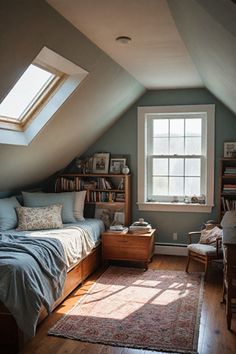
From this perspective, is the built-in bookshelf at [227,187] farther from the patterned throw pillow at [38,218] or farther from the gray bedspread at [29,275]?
the gray bedspread at [29,275]

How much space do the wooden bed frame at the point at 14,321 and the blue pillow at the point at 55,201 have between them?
672 mm

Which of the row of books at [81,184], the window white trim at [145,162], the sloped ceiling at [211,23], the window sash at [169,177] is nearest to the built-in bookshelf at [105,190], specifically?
the row of books at [81,184]

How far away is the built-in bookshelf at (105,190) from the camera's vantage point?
5195mm

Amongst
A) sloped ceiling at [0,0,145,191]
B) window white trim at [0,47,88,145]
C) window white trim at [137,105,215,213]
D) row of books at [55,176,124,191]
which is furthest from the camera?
row of books at [55,176,124,191]

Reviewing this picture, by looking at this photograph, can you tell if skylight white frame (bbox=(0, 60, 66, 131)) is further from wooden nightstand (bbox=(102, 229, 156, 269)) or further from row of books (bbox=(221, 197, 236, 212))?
row of books (bbox=(221, 197, 236, 212))

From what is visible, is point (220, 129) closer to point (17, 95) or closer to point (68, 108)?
point (68, 108)

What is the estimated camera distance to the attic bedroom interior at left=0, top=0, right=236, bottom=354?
2.62m

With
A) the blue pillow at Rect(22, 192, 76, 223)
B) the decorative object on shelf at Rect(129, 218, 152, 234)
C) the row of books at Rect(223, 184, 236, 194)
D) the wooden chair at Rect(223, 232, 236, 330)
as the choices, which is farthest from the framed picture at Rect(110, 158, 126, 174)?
the wooden chair at Rect(223, 232, 236, 330)

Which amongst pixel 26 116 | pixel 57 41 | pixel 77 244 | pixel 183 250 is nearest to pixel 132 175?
pixel 183 250

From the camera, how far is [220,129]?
502 centimetres

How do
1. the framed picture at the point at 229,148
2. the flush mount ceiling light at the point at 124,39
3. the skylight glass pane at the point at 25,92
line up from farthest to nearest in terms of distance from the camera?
the framed picture at the point at 229,148 < the skylight glass pane at the point at 25,92 < the flush mount ceiling light at the point at 124,39

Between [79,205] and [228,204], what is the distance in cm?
207

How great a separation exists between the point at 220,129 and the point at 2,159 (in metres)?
3.01

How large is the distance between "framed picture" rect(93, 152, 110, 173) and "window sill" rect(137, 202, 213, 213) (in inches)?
30.0
